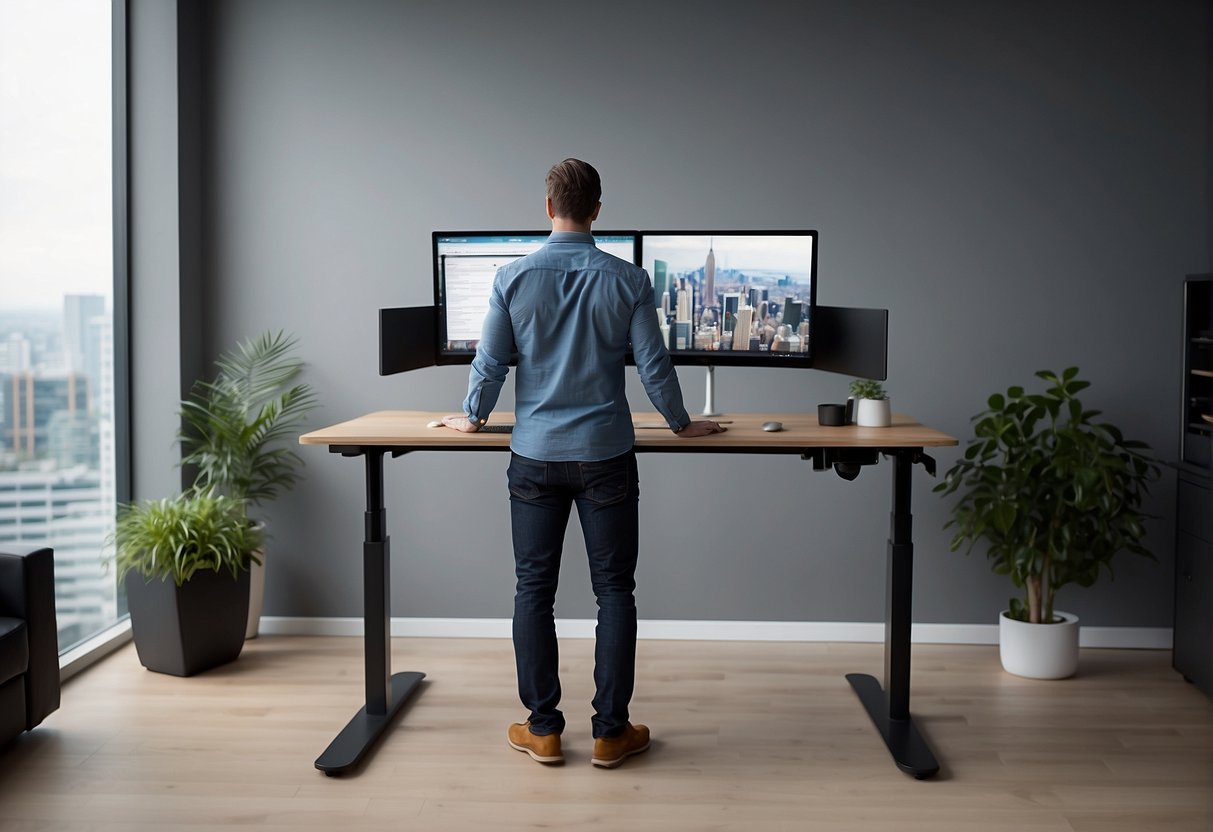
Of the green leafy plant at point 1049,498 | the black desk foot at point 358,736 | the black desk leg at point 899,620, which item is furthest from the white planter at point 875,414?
the black desk foot at point 358,736

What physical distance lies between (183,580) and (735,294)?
203cm

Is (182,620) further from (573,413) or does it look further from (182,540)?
(573,413)

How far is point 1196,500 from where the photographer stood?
11.7 ft

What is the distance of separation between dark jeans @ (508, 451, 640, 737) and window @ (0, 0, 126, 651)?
156 cm

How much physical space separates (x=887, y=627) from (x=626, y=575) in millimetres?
886

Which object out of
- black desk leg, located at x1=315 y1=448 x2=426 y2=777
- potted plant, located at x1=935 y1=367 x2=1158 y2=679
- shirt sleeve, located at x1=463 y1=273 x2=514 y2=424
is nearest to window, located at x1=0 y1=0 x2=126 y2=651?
black desk leg, located at x1=315 y1=448 x2=426 y2=777

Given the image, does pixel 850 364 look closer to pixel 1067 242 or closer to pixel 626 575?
pixel 626 575

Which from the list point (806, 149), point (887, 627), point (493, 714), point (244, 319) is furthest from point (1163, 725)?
point (244, 319)

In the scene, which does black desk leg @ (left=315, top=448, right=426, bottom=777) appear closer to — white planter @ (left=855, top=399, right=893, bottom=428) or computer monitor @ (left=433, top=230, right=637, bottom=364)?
computer monitor @ (left=433, top=230, right=637, bottom=364)

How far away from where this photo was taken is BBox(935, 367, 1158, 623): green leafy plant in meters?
3.54

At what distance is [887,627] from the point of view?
10.4 feet

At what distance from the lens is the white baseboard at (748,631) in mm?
3984

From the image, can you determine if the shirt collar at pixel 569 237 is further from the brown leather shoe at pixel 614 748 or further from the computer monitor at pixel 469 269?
the brown leather shoe at pixel 614 748

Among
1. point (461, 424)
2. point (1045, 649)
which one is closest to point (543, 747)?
point (461, 424)
